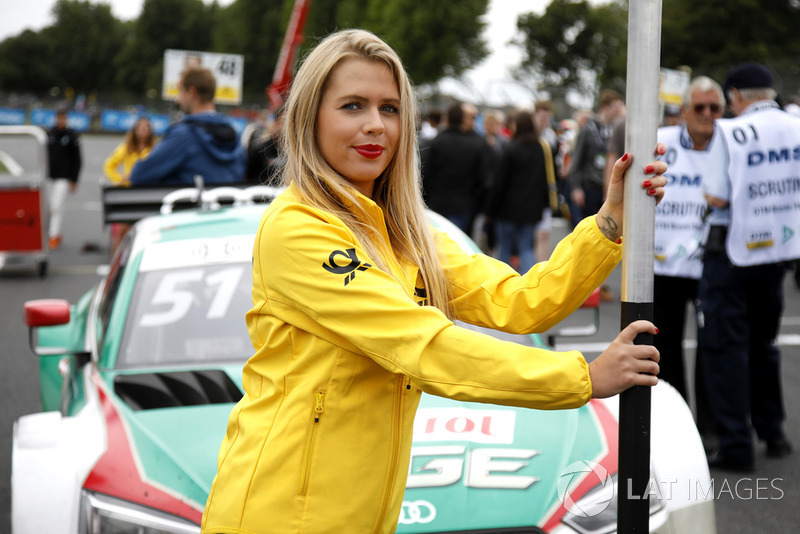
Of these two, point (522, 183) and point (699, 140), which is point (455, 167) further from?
point (699, 140)

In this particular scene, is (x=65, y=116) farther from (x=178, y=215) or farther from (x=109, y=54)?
(x=109, y=54)

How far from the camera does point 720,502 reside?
15.2 ft

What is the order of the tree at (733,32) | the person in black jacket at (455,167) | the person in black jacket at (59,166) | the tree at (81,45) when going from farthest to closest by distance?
the tree at (81,45)
the tree at (733,32)
the person in black jacket at (59,166)
the person in black jacket at (455,167)

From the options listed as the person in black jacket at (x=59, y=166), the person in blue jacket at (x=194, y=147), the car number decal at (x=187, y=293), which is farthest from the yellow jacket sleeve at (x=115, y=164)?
the car number decal at (x=187, y=293)

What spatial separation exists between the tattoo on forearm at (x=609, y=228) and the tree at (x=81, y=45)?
375ft

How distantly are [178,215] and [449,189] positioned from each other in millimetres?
6175

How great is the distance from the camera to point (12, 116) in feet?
205

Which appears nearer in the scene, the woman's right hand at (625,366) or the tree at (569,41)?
the woman's right hand at (625,366)

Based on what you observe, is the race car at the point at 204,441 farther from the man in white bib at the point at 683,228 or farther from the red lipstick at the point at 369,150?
the man in white bib at the point at 683,228

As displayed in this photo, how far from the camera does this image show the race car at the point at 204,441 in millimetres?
2732

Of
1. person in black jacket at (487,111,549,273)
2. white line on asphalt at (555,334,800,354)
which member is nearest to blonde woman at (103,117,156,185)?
person in black jacket at (487,111,549,273)

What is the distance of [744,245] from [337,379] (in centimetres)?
360

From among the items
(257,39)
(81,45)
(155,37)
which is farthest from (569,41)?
(81,45)

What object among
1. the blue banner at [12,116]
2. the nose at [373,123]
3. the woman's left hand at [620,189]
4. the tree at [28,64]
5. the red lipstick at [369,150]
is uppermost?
the tree at [28,64]
